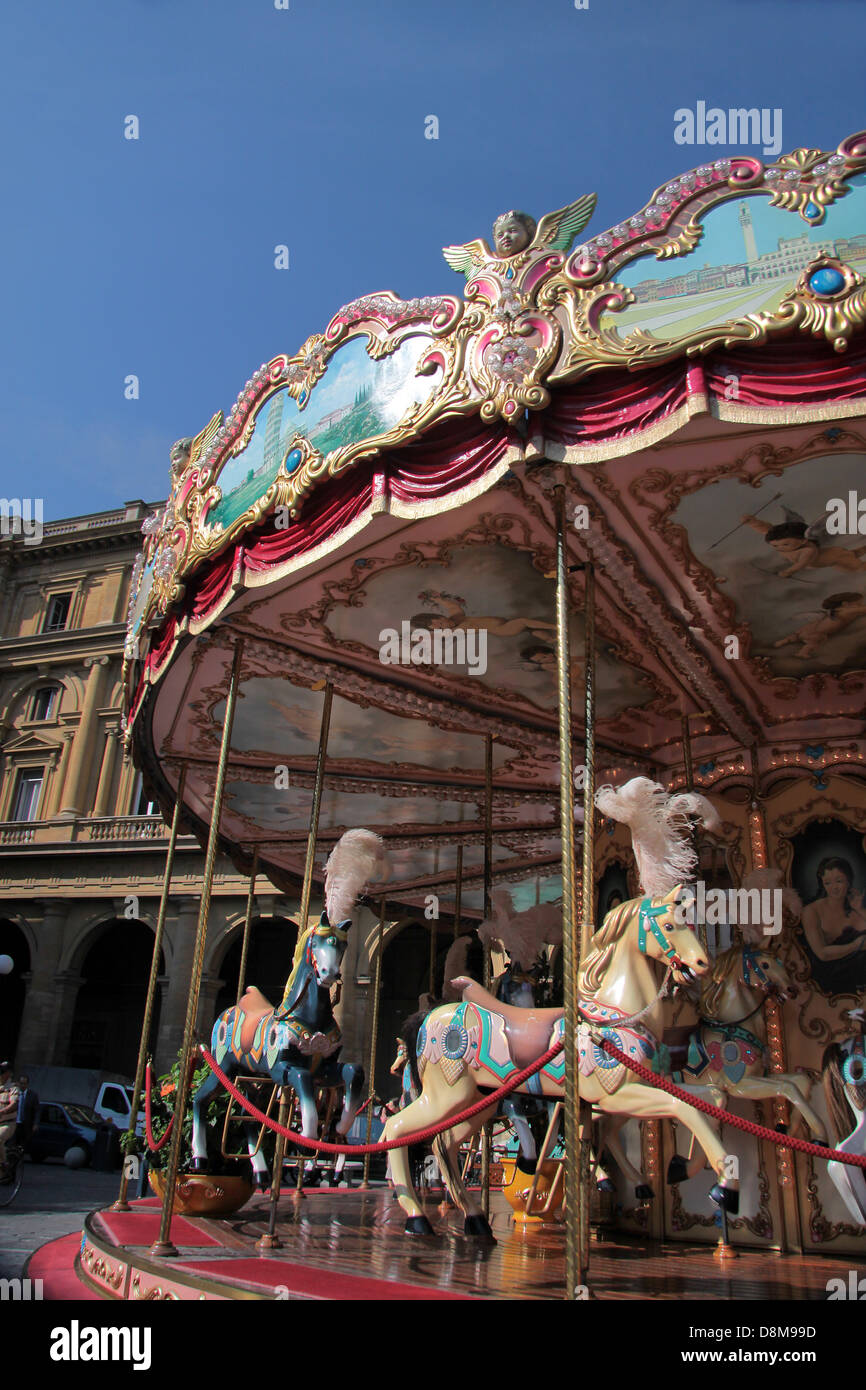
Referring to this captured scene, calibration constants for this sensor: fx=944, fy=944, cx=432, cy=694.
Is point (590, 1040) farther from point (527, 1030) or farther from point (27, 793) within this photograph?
point (27, 793)

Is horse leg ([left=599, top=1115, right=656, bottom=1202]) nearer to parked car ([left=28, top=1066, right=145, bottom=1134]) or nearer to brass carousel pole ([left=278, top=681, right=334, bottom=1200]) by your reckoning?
brass carousel pole ([left=278, top=681, right=334, bottom=1200])

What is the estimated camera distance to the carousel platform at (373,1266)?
4.17 metres

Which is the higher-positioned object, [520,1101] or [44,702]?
[44,702]

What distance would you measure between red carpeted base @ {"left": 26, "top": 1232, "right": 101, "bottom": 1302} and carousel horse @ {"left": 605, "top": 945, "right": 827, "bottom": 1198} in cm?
337

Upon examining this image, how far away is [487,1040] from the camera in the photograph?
5520mm

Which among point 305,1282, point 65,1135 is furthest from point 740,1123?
point 65,1135

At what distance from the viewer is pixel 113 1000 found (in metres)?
27.6

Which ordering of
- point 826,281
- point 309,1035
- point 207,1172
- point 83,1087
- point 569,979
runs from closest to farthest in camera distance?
point 826,281 → point 569,979 → point 309,1035 → point 207,1172 → point 83,1087

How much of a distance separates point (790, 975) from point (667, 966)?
7.68 ft

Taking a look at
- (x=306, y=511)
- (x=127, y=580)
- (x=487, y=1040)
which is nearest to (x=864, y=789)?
(x=487, y=1040)

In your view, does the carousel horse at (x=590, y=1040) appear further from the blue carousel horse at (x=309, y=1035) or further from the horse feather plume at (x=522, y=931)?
the horse feather plume at (x=522, y=931)

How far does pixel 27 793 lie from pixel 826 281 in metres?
28.3

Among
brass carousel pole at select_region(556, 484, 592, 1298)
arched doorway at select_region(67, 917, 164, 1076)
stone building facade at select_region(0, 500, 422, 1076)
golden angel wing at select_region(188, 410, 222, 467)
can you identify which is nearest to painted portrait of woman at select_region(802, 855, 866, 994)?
brass carousel pole at select_region(556, 484, 592, 1298)
